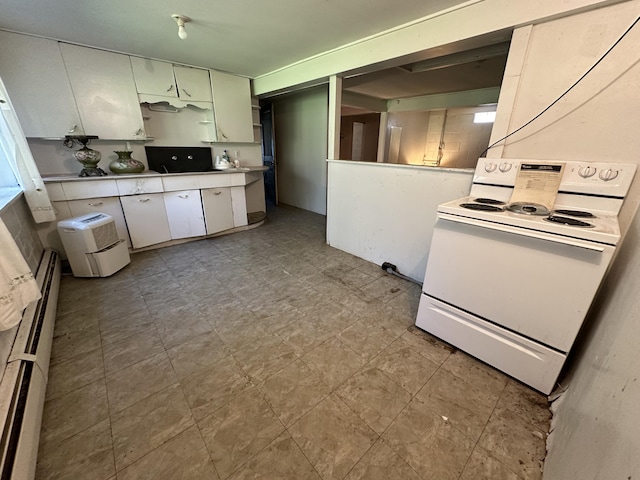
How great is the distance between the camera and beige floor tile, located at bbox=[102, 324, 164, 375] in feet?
4.94

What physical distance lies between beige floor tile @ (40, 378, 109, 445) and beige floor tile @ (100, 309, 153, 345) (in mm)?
388

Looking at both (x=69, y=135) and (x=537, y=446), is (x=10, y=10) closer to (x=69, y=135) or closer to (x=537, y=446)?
(x=69, y=135)

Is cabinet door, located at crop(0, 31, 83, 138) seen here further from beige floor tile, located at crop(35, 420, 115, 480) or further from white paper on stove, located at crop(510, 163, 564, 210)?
white paper on stove, located at crop(510, 163, 564, 210)

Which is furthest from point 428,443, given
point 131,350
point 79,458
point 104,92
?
point 104,92

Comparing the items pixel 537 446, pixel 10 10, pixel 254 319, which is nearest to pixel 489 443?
pixel 537 446

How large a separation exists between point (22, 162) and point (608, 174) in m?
4.09

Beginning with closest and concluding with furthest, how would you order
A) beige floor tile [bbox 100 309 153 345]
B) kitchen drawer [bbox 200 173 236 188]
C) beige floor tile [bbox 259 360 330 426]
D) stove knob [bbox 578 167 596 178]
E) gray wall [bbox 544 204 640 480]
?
gray wall [bbox 544 204 640 480] → beige floor tile [bbox 259 360 330 426] → stove knob [bbox 578 167 596 178] → beige floor tile [bbox 100 309 153 345] → kitchen drawer [bbox 200 173 236 188]

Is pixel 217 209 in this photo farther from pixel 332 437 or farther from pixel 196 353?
pixel 332 437

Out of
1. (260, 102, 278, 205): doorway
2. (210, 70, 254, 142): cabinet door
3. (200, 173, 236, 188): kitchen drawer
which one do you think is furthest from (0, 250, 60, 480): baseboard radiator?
(260, 102, 278, 205): doorway

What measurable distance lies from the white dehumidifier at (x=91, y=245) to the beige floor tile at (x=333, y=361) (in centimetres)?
222

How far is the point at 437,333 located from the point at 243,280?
1718 mm

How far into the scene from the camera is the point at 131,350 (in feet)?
5.28

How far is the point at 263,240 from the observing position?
3516 mm

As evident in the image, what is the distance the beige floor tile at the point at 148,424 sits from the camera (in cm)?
109
